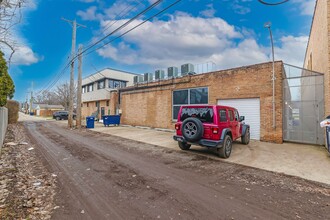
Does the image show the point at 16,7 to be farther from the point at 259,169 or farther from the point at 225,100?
the point at 225,100

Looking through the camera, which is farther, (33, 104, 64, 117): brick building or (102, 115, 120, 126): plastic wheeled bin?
(33, 104, 64, 117): brick building

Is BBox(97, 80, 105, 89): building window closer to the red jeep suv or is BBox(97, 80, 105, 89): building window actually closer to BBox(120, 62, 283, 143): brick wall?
BBox(120, 62, 283, 143): brick wall

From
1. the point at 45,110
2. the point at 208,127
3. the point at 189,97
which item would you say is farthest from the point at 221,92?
the point at 45,110

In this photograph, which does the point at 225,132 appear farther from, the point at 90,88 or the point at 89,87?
the point at 89,87

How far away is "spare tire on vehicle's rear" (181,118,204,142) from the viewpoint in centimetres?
651

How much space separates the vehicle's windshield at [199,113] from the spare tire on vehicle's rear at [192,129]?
0.97ft

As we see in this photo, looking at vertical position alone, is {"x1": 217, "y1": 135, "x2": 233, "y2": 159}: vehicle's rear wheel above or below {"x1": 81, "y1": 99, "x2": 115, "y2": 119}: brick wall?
below

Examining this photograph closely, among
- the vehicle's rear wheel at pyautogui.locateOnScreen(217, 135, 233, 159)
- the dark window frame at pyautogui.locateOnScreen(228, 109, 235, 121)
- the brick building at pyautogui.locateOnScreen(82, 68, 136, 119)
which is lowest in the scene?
the vehicle's rear wheel at pyautogui.locateOnScreen(217, 135, 233, 159)

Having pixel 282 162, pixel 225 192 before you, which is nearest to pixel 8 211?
pixel 225 192

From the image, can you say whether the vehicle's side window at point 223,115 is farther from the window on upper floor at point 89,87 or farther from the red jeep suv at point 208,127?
the window on upper floor at point 89,87

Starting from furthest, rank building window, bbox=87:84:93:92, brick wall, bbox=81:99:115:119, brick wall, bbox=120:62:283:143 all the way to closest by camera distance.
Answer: building window, bbox=87:84:93:92 < brick wall, bbox=81:99:115:119 < brick wall, bbox=120:62:283:143

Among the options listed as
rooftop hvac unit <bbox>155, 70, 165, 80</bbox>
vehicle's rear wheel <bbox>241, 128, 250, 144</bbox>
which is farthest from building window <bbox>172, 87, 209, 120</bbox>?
vehicle's rear wheel <bbox>241, 128, 250, 144</bbox>

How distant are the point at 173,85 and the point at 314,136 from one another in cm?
919

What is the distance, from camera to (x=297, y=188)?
4.16 meters
